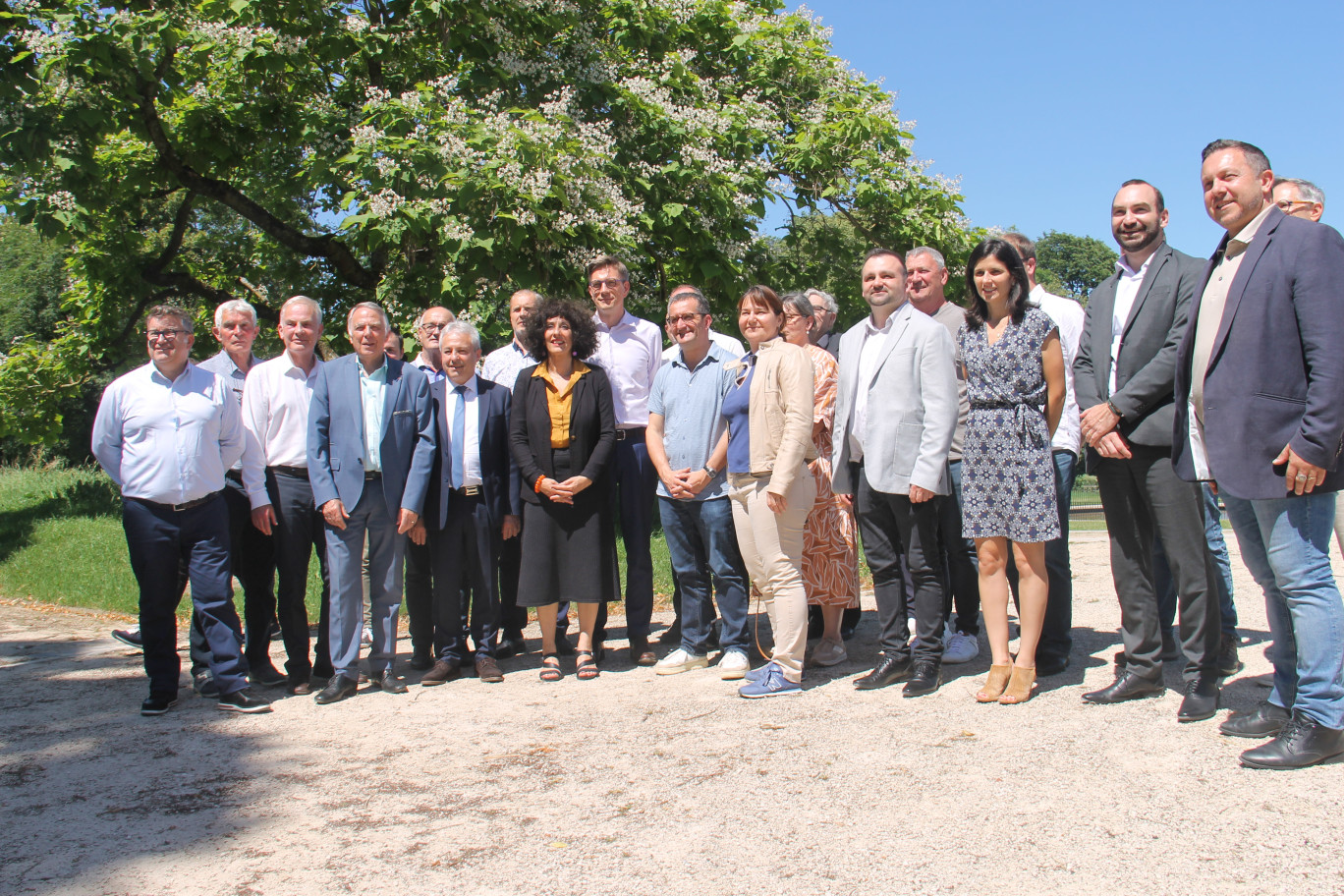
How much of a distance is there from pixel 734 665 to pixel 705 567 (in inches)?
28.0

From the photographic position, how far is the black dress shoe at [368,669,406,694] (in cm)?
567

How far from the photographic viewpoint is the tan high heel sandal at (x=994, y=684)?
481 cm

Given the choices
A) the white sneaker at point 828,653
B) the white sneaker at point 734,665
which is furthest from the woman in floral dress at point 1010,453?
the white sneaker at point 734,665

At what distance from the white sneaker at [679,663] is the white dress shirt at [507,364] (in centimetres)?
224

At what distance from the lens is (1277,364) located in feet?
12.3

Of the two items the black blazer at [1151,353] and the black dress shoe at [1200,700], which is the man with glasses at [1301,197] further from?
the black dress shoe at [1200,700]

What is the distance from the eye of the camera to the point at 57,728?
16.9ft

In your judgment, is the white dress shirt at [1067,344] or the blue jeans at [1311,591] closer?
the blue jeans at [1311,591]

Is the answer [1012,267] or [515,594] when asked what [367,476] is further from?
[1012,267]

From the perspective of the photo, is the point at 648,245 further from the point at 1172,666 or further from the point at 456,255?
the point at 1172,666

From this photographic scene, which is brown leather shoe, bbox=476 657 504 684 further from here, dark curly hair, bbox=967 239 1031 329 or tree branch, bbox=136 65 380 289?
tree branch, bbox=136 65 380 289

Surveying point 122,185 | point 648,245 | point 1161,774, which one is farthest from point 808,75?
point 1161,774

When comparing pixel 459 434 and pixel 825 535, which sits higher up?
pixel 459 434

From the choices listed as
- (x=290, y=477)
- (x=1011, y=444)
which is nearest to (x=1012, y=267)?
(x=1011, y=444)
